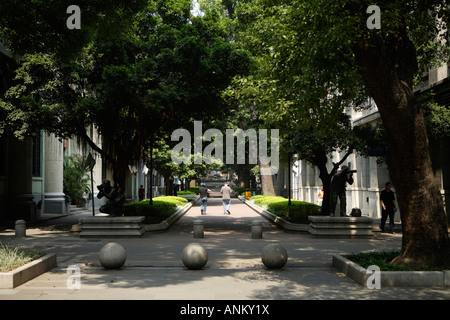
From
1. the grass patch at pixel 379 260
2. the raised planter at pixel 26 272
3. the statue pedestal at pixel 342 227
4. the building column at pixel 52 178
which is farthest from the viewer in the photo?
the building column at pixel 52 178

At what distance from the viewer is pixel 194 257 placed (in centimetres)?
1042

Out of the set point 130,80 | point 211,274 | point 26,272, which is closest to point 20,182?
point 130,80

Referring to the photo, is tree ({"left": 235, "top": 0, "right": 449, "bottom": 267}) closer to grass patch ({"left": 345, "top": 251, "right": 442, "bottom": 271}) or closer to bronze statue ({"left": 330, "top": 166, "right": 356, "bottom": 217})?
grass patch ({"left": 345, "top": 251, "right": 442, "bottom": 271})

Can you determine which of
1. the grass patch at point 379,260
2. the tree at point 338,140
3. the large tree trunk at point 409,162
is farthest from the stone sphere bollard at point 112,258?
the tree at point 338,140

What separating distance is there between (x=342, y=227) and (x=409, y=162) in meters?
8.30

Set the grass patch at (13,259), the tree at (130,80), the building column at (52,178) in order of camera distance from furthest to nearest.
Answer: the building column at (52,178) < the tree at (130,80) < the grass patch at (13,259)

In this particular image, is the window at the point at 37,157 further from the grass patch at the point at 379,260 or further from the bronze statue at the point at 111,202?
the grass patch at the point at 379,260

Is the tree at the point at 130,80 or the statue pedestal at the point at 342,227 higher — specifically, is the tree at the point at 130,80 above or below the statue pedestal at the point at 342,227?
above

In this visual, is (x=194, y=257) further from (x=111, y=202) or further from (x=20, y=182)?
(x=20, y=182)

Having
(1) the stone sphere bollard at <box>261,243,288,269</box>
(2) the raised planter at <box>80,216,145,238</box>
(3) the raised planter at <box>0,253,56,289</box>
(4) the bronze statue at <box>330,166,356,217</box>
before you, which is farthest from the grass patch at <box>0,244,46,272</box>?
(4) the bronze statue at <box>330,166,356,217</box>

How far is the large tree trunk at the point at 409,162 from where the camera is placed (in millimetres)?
9242

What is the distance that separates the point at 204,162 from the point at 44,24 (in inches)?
1521

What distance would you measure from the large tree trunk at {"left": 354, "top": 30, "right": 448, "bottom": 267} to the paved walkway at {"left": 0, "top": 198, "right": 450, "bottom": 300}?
3.65ft

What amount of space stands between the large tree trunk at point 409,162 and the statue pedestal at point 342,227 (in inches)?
300
